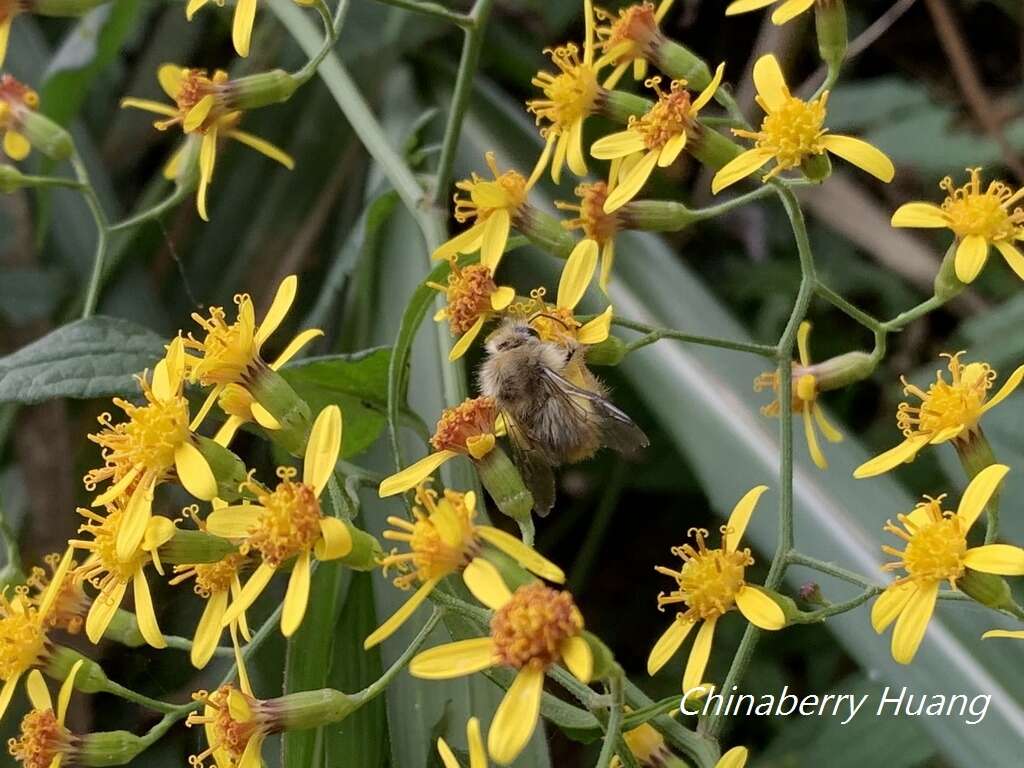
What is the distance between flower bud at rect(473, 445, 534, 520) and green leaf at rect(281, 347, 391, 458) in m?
0.22

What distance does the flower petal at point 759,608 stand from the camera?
78 cm

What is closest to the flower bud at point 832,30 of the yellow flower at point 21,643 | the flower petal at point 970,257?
the flower petal at point 970,257

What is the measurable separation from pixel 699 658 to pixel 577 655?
0.14 m

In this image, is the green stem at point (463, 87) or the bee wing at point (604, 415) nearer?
the bee wing at point (604, 415)

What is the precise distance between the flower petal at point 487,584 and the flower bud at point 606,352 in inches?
11.0

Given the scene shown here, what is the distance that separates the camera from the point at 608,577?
1576mm

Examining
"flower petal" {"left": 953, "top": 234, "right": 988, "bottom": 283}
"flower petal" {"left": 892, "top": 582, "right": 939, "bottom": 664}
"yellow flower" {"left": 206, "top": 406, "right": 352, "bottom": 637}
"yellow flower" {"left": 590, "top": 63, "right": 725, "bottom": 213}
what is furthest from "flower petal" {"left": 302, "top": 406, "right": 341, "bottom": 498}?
"flower petal" {"left": 953, "top": 234, "right": 988, "bottom": 283}

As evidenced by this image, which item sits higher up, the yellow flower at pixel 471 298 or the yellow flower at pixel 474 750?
the yellow flower at pixel 471 298

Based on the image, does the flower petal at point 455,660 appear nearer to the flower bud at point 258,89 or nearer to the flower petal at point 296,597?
the flower petal at point 296,597

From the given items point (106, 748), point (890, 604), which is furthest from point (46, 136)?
point (890, 604)

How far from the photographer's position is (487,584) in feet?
2.37

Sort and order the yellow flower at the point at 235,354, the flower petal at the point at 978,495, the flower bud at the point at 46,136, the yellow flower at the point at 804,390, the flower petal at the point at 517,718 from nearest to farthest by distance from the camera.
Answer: the flower petal at the point at 517,718 < the flower petal at the point at 978,495 < the yellow flower at the point at 235,354 < the yellow flower at the point at 804,390 < the flower bud at the point at 46,136

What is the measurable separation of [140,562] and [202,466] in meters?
0.10

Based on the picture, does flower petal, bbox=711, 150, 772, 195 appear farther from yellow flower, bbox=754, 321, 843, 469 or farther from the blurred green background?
the blurred green background
